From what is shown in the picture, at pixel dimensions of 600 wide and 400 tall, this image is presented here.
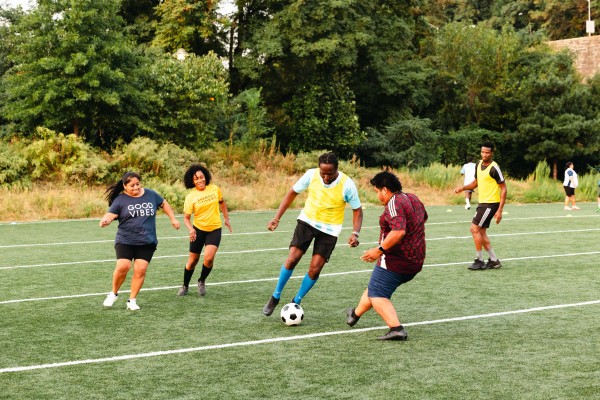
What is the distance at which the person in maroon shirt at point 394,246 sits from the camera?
7473 mm

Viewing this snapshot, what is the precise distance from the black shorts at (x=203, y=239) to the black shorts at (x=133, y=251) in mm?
1078

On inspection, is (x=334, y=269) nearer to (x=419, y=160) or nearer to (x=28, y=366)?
(x=28, y=366)

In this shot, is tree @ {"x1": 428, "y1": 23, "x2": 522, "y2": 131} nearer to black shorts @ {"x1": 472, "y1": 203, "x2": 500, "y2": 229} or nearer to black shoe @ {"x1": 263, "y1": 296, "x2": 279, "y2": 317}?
black shorts @ {"x1": 472, "y1": 203, "x2": 500, "y2": 229}

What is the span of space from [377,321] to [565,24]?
60332 mm

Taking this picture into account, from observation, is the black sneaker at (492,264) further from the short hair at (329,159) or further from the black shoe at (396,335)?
the black shoe at (396,335)

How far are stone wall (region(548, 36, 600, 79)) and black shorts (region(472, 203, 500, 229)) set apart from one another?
4002 centimetres

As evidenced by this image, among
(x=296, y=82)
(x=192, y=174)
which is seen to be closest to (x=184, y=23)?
(x=296, y=82)

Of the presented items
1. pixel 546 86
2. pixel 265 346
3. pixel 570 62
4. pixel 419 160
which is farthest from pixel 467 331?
pixel 570 62

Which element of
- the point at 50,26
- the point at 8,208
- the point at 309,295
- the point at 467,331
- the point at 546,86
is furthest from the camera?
the point at 546,86

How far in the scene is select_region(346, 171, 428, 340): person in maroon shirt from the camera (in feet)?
24.5

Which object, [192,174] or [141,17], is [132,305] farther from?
[141,17]

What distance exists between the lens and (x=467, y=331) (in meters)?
8.41

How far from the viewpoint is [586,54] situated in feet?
166

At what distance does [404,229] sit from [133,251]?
3.56 m
